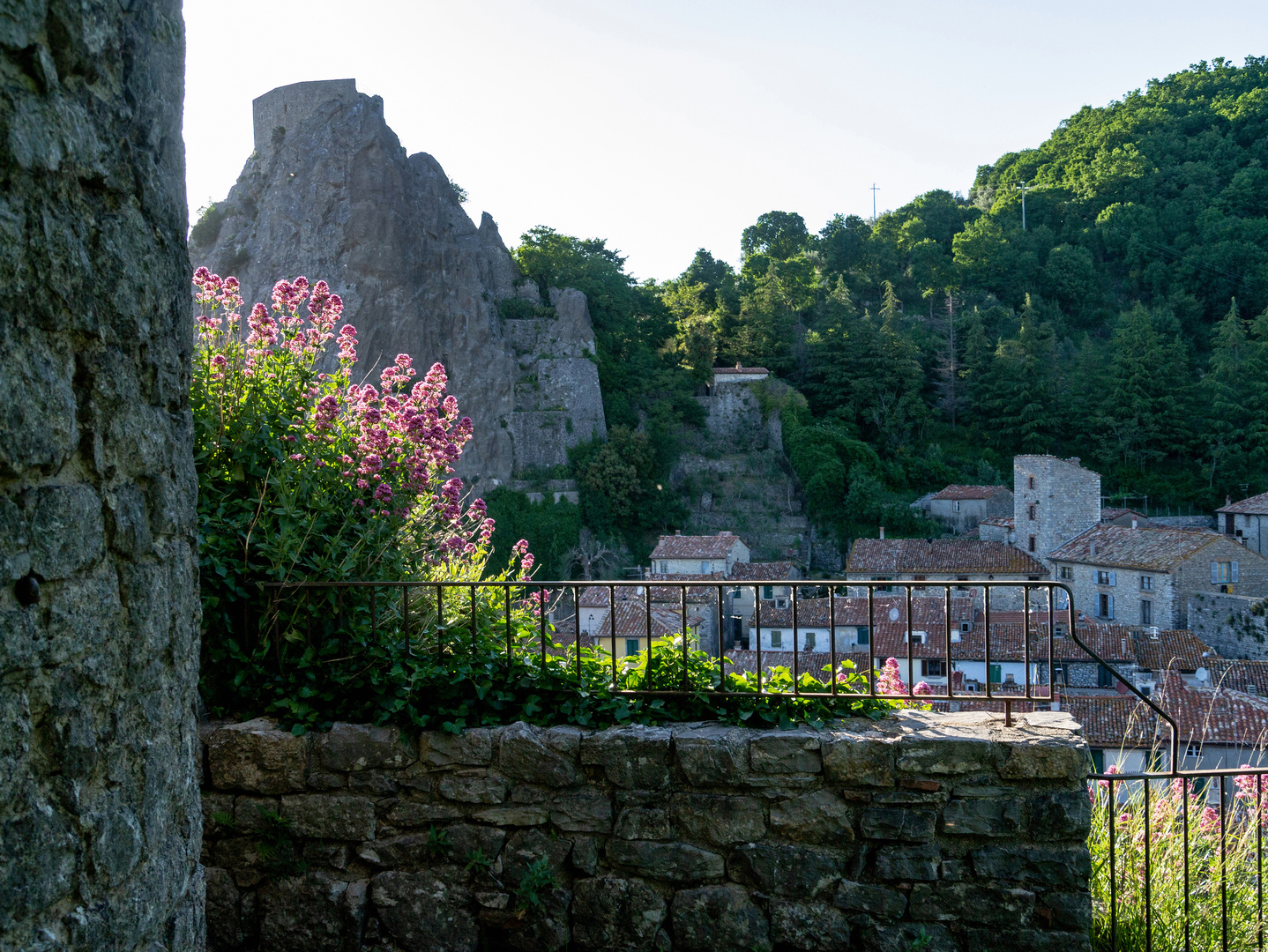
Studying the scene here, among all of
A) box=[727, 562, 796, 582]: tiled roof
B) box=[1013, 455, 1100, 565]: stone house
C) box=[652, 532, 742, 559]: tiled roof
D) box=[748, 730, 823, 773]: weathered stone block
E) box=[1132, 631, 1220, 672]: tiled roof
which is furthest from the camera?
box=[1013, 455, 1100, 565]: stone house

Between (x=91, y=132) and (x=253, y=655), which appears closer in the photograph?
(x=91, y=132)

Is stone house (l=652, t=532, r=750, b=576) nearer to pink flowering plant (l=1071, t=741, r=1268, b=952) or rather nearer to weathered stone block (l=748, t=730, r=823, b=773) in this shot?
pink flowering plant (l=1071, t=741, r=1268, b=952)

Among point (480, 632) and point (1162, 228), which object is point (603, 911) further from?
point (1162, 228)

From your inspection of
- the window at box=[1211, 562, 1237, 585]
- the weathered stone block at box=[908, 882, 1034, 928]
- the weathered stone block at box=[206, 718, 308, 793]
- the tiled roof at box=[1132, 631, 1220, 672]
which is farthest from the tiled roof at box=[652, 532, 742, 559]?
the weathered stone block at box=[908, 882, 1034, 928]

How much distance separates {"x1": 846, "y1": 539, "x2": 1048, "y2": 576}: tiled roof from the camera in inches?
1155

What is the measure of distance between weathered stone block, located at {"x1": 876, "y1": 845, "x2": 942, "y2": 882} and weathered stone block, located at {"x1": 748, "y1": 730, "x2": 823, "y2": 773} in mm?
372

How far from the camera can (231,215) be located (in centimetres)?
3888

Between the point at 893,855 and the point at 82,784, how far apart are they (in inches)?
98.6

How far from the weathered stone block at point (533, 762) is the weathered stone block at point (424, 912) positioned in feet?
1.57

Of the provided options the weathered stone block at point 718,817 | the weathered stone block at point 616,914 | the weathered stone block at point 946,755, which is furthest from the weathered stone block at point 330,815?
the weathered stone block at point 946,755

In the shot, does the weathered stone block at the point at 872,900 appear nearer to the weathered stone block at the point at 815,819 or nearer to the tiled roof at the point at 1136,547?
the weathered stone block at the point at 815,819

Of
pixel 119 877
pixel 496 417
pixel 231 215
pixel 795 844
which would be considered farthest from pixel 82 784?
pixel 231 215

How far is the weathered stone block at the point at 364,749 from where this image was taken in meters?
3.28

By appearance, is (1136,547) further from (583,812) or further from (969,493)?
(583,812)
